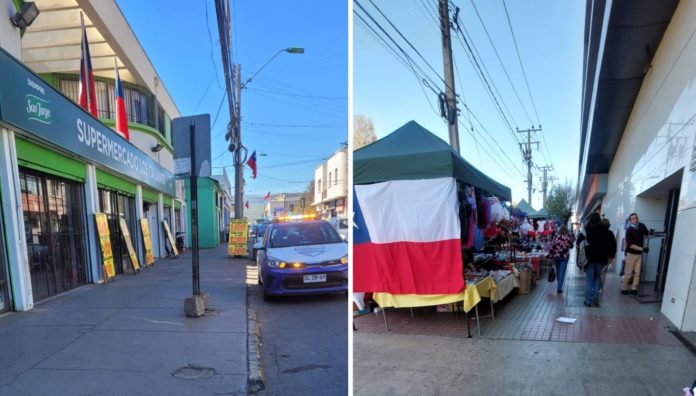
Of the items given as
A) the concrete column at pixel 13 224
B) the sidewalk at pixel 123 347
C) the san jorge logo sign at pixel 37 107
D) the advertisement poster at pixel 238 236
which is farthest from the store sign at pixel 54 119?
the advertisement poster at pixel 238 236

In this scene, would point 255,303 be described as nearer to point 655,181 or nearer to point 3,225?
point 3,225

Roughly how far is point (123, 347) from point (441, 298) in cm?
325

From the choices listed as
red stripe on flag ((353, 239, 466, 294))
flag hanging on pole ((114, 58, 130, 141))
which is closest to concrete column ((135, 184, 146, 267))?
flag hanging on pole ((114, 58, 130, 141))

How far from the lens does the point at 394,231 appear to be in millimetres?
5059

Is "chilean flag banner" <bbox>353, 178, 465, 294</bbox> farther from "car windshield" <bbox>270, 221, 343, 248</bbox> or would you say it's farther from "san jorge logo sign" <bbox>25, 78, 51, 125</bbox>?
"san jorge logo sign" <bbox>25, 78, 51, 125</bbox>

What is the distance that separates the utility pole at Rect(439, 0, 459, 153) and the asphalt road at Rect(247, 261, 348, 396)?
3.18m

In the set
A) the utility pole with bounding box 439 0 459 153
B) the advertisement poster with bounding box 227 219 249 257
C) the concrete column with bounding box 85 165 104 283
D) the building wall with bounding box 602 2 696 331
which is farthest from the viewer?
the advertisement poster with bounding box 227 219 249 257

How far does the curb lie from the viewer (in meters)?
3.60

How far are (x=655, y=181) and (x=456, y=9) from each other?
410 centimetres

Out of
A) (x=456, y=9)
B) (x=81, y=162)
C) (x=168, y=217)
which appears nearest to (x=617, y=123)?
(x=456, y=9)

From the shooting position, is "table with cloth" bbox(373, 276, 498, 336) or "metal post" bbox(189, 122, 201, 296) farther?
"metal post" bbox(189, 122, 201, 296)

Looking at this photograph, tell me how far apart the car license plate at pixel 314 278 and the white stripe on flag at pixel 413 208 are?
7.31 ft

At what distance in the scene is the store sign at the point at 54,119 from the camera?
546cm

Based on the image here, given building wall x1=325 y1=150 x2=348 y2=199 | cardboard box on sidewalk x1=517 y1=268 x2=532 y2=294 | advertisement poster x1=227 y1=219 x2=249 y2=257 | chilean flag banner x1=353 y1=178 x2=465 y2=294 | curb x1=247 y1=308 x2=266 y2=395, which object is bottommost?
advertisement poster x1=227 y1=219 x2=249 y2=257
